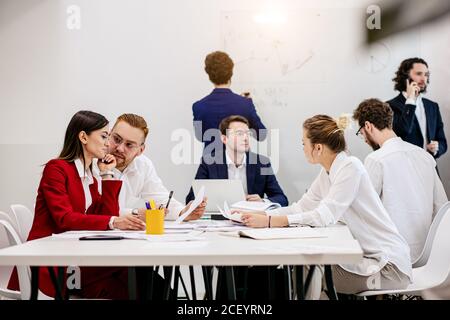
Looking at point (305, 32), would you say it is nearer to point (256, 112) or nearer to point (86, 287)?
point (256, 112)

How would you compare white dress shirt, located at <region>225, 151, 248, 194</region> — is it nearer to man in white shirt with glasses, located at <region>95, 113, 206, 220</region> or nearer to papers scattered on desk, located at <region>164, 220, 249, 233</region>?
man in white shirt with glasses, located at <region>95, 113, 206, 220</region>

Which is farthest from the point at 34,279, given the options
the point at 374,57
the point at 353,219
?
the point at 374,57

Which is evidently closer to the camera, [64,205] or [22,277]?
[22,277]

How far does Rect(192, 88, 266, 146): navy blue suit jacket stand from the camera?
16.1 feet

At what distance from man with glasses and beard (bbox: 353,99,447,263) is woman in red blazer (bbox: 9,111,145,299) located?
163 cm

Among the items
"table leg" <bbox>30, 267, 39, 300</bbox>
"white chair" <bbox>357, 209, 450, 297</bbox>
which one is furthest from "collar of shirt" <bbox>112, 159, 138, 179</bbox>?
"table leg" <bbox>30, 267, 39, 300</bbox>

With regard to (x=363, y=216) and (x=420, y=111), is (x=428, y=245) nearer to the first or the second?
(x=363, y=216)

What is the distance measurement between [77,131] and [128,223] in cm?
60

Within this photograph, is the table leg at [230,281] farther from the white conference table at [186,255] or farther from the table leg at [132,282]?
the table leg at [132,282]

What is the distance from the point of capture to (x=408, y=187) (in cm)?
419

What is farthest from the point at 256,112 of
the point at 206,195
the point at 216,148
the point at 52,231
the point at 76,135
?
the point at 52,231

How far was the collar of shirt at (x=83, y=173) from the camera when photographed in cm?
321

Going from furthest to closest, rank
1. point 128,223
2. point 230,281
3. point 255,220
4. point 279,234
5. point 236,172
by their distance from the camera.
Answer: point 236,172 < point 255,220 < point 128,223 < point 279,234 < point 230,281
